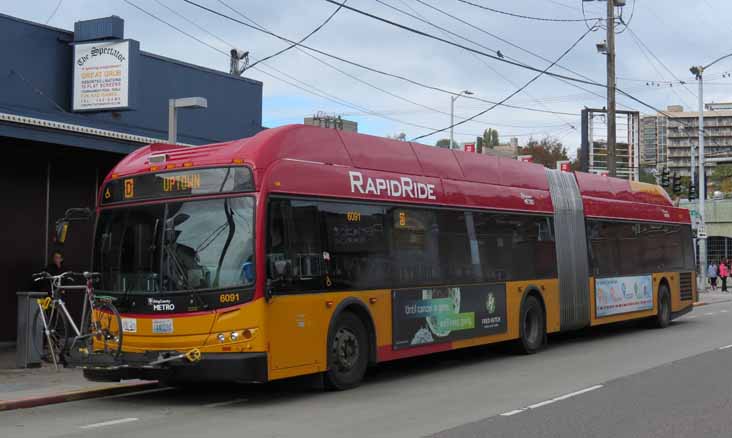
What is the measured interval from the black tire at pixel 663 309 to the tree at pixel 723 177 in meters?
77.0

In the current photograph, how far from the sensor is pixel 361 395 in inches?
461

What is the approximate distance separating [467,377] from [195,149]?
5.25 metres

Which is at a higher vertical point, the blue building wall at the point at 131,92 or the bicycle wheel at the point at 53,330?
the blue building wall at the point at 131,92

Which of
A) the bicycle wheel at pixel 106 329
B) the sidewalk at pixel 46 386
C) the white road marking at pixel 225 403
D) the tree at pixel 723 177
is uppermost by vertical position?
the tree at pixel 723 177

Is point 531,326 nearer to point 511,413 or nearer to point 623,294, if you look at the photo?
point 623,294

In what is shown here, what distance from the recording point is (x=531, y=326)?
55.2ft

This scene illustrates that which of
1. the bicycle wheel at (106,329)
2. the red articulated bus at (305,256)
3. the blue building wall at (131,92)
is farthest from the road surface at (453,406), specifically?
the blue building wall at (131,92)

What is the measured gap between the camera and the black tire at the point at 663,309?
22328mm

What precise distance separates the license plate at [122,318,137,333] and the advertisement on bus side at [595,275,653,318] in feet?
36.5

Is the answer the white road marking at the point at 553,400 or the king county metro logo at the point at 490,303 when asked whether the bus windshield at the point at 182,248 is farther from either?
the king county metro logo at the point at 490,303

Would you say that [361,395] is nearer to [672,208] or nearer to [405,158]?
[405,158]

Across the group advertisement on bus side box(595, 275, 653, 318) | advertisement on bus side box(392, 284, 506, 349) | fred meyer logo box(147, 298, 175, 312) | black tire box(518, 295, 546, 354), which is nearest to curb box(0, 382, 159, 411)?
fred meyer logo box(147, 298, 175, 312)

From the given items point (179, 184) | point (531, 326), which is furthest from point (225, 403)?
point (531, 326)

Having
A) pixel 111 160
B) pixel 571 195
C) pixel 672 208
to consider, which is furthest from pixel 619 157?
pixel 111 160
